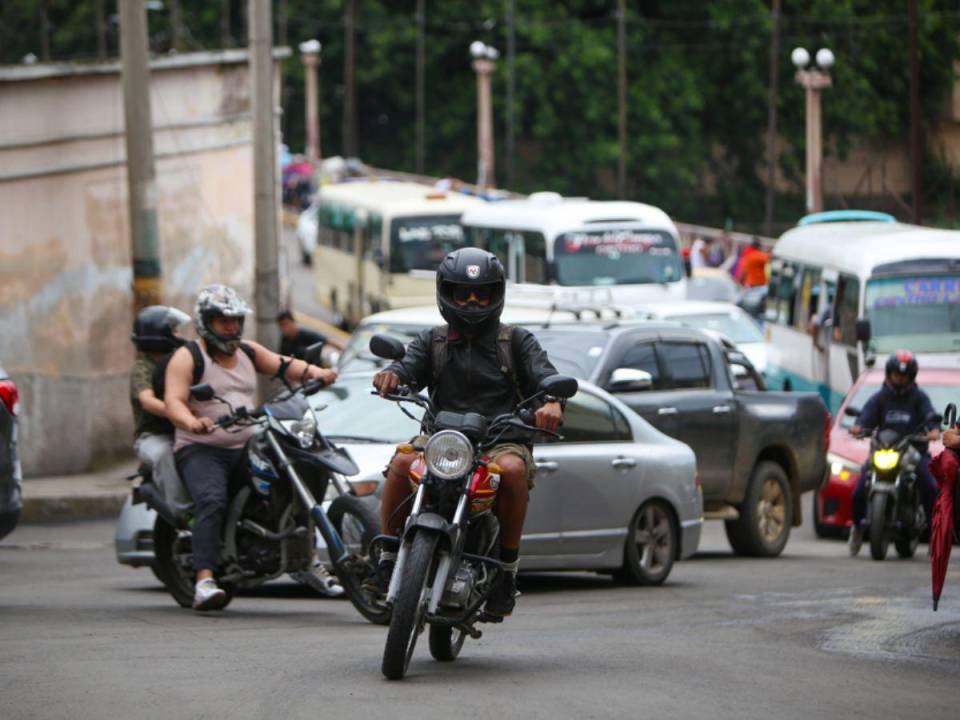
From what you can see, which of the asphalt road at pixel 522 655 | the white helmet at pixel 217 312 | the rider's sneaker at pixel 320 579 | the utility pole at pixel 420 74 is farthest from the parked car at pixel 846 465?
the utility pole at pixel 420 74

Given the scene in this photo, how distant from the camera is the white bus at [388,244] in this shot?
3784 cm

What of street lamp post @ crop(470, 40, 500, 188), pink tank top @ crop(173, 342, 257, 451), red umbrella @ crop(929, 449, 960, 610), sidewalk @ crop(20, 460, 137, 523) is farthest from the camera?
street lamp post @ crop(470, 40, 500, 188)

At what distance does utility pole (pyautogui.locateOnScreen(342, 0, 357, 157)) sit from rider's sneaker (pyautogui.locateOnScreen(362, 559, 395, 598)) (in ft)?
218

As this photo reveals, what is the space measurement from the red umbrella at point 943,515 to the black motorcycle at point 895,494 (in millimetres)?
6322

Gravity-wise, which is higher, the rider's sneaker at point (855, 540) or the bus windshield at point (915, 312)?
the bus windshield at point (915, 312)

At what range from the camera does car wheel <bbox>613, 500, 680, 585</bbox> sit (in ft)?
42.9

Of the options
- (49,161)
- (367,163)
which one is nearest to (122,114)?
(49,161)

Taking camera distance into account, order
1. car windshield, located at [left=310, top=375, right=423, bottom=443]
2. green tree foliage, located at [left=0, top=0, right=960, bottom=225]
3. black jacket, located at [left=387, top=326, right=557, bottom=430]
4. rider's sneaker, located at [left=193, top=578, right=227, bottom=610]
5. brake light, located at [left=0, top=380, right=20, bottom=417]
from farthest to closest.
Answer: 1. green tree foliage, located at [left=0, top=0, right=960, bottom=225]
2. car windshield, located at [left=310, top=375, right=423, bottom=443]
3. brake light, located at [left=0, top=380, right=20, bottom=417]
4. rider's sneaker, located at [left=193, top=578, right=227, bottom=610]
5. black jacket, located at [left=387, top=326, right=557, bottom=430]

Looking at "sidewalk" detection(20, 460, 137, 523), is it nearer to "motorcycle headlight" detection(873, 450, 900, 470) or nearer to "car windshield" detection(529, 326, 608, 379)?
"car windshield" detection(529, 326, 608, 379)

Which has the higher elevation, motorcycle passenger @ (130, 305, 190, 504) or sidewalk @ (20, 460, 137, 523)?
motorcycle passenger @ (130, 305, 190, 504)

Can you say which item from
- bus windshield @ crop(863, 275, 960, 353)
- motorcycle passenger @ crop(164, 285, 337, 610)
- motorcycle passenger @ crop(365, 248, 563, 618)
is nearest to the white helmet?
motorcycle passenger @ crop(164, 285, 337, 610)

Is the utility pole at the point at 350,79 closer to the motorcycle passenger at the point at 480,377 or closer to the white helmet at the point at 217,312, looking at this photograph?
the white helmet at the point at 217,312

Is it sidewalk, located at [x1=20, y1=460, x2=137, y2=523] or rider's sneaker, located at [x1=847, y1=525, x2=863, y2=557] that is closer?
rider's sneaker, located at [x1=847, y1=525, x2=863, y2=557]

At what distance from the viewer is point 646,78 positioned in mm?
74000
